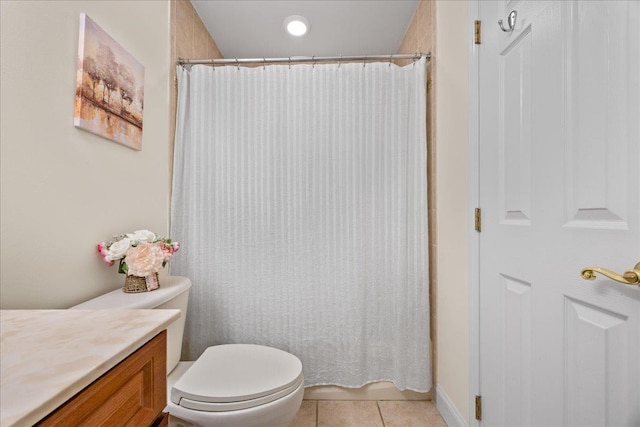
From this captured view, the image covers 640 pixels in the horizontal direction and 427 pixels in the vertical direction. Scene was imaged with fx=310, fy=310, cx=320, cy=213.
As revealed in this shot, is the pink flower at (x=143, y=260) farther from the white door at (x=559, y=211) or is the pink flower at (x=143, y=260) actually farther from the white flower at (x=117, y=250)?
the white door at (x=559, y=211)

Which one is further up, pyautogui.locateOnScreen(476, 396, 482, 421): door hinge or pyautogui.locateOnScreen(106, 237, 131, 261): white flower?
pyautogui.locateOnScreen(106, 237, 131, 261): white flower

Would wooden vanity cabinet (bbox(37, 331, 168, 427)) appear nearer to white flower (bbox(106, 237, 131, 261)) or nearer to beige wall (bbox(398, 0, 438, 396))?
white flower (bbox(106, 237, 131, 261))

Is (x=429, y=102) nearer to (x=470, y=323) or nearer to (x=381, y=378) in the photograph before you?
(x=470, y=323)

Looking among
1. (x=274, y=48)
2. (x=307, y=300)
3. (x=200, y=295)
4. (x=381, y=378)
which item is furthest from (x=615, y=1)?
(x=274, y=48)

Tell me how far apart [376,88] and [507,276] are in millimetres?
1219

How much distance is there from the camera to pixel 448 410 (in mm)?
1577

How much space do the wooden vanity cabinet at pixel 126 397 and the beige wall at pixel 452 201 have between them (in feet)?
4.05

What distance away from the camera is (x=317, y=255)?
5.88ft

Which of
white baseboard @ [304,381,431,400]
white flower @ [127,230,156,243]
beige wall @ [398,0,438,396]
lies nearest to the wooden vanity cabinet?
white flower @ [127,230,156,243]

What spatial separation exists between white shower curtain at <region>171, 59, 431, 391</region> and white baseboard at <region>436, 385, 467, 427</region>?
0.19 meters

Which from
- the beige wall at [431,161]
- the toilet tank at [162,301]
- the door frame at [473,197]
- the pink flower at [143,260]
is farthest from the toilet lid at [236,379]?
the beige wall at [431,161]

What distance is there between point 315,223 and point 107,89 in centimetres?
114

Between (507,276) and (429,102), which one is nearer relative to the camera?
(507,276)

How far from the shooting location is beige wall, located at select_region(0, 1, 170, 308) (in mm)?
875
